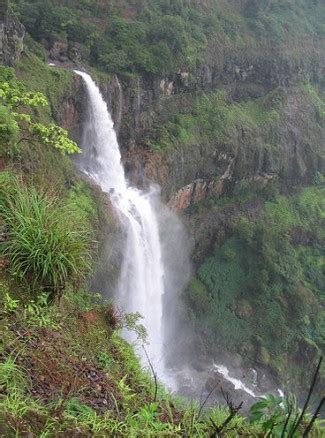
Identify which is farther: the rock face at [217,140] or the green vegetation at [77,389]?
the rock face at [217,140]

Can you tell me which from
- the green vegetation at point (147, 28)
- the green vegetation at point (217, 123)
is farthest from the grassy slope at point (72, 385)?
the green vegetation at point (217, 123)

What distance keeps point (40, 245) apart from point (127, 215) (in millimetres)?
10635

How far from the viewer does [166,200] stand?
1872cm

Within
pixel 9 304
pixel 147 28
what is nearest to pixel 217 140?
pixel 147 28

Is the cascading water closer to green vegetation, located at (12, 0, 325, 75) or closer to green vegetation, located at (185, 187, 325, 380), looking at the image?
green vegetation, located at (185, 187, 325, 380)

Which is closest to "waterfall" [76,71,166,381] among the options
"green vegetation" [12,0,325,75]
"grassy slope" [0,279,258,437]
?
"green vegetation" [12,0,325,75]

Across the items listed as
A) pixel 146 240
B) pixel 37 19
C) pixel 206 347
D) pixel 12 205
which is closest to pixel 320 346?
pixel 206 347

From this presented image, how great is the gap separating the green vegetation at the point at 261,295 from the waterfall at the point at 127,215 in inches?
174

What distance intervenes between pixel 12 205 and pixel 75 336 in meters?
1.39

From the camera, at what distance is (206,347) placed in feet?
64.3

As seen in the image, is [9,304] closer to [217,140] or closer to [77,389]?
[77,389]

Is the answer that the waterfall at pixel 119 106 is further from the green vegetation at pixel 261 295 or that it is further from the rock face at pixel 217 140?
the green vegetation at pixel 261 295

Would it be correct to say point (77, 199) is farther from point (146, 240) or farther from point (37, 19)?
point (37, 19)

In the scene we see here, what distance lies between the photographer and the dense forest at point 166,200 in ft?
11.5
